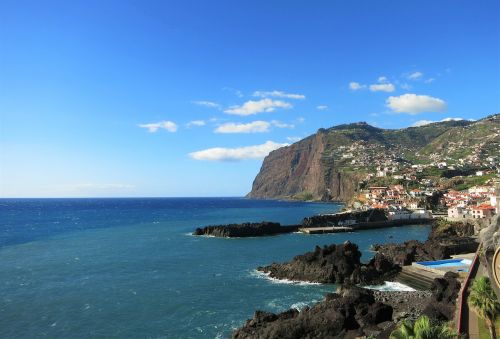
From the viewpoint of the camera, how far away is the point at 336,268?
47.9 metres

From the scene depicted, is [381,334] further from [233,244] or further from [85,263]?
[233,244]

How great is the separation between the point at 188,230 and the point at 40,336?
76285mm

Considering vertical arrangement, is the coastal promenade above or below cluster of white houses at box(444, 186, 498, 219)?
below

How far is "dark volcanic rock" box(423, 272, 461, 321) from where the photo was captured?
2868cm

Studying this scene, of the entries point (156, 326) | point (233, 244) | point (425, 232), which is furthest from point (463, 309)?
point (425, 232)

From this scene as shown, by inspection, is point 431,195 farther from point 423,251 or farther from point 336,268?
point 336,268

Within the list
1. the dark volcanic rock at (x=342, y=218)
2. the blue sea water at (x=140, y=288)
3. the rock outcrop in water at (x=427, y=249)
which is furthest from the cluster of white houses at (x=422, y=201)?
the blue sea water at (x=140, y=288)

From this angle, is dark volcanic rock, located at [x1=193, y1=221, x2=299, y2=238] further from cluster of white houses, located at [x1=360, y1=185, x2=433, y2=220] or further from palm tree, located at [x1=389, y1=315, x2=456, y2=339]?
palm tree, located at [x1=389, y1=315, x2=456, y2=339]

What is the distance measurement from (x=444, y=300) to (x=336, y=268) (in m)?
16.5

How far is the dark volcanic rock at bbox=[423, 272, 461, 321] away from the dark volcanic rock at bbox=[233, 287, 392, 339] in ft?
10.3

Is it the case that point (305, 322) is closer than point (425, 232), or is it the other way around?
point (305, 322)

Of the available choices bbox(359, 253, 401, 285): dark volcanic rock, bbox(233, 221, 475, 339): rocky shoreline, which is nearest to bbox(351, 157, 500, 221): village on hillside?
bbox(359, 253, 401, 285): dark volcanic rock

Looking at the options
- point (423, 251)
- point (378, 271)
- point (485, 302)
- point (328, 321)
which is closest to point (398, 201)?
point (423, 251)

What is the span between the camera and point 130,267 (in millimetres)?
57031
